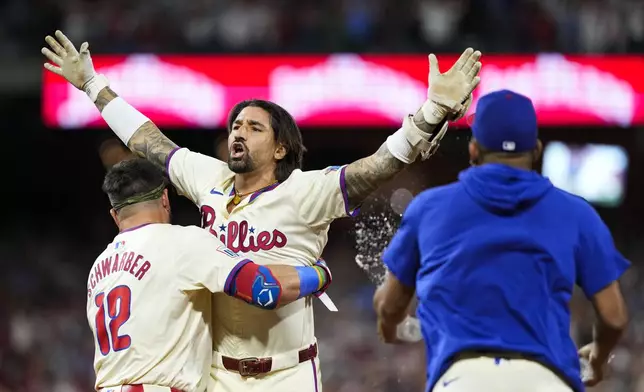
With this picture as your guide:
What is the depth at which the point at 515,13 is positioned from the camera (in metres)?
13.2

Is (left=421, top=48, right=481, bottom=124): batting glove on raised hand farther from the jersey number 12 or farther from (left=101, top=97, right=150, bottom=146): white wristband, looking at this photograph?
(left=101, top=97, right=150, bottom=146): white wristband

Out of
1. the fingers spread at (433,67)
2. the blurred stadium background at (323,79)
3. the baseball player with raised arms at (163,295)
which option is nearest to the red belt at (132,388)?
the baseball player with raised arms at (163,295)

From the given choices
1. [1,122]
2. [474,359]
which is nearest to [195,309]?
[474,359]

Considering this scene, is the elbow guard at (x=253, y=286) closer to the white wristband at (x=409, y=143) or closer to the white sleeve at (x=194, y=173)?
the white wristband at (x=409, y=143)

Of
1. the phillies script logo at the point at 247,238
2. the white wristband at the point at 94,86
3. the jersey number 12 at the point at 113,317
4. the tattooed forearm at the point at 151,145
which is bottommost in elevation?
the jersey number 12 at the point at 113,317

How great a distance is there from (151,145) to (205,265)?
1245 mm

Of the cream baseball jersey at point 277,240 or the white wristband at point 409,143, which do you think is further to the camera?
the cream baseball jersey at point 277,240

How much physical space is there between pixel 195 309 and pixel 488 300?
1.34 meters

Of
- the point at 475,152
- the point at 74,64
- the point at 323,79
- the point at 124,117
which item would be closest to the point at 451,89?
the point at 475,152

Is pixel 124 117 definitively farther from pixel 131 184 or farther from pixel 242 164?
pixel 131 184

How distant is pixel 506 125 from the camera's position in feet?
10.9

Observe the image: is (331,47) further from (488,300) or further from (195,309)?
(488,300)

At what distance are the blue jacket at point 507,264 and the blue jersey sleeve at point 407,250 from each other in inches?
0.9

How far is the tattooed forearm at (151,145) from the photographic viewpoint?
16.3 feet
